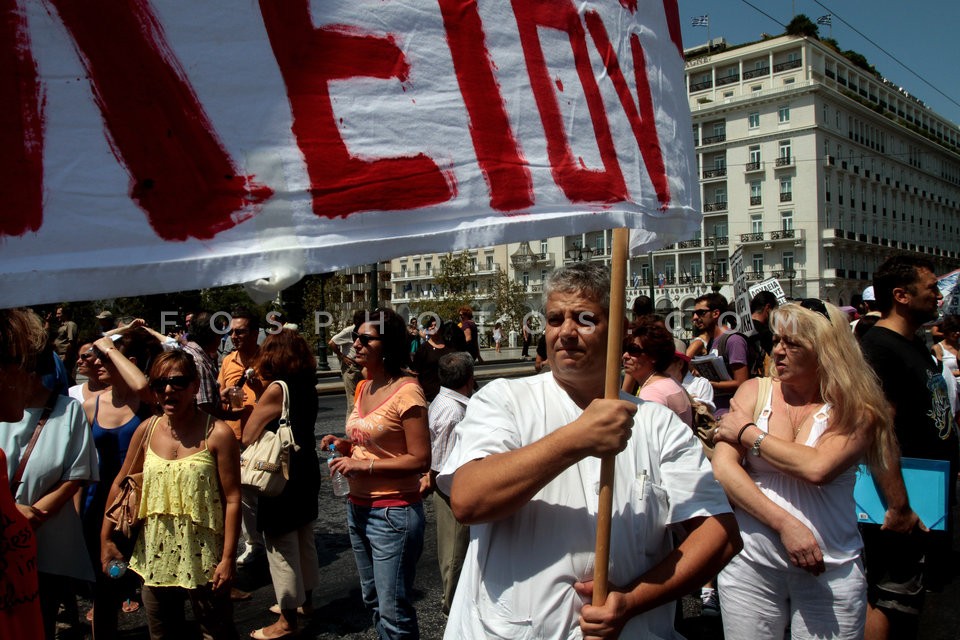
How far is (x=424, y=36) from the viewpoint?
6.18ft

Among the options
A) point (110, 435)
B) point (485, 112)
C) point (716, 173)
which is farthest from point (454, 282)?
point (716, 173)

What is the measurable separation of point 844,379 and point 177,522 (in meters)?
2.97

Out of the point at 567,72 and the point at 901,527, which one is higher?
the point at 567,72

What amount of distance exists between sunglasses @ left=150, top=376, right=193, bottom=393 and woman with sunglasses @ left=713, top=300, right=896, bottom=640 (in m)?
2.41

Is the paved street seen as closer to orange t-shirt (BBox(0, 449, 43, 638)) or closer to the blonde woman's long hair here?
the blonde woman's long hair

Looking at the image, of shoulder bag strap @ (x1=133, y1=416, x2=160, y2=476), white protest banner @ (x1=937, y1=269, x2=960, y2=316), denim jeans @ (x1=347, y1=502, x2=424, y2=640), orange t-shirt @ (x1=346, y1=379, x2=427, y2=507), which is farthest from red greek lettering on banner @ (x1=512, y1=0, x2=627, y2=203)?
white protest banner @ (x1=937, y1=269, x2=960, y2=316)

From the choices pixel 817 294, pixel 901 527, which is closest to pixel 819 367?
pixel 901 527

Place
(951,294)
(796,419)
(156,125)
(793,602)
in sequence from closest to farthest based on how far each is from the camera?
1. (156,125)
2. (793,602)
3. (796,419)
4. (951,294)

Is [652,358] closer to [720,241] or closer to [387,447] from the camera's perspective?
[387,447]

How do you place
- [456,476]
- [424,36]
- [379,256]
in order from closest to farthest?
[379,256] < [424,36] < [456,476]

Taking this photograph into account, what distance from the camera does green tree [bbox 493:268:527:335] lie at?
46562mm

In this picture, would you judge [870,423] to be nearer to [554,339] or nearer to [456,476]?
[554,339]

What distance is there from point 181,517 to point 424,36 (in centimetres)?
267

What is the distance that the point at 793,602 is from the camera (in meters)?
2.99
